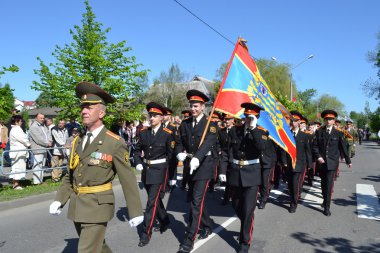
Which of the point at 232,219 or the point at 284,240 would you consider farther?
the point at 232,219

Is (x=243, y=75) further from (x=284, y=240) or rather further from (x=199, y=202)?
(x=284, y=240)

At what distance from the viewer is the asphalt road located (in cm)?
531

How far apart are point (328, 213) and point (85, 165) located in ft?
18.5

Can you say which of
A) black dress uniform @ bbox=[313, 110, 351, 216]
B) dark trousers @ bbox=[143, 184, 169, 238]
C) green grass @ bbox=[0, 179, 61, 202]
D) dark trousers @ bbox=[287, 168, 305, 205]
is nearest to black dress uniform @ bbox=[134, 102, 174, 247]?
dark trousers @ bbox=[143, 184, 169, 238]

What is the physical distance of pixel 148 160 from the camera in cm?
568

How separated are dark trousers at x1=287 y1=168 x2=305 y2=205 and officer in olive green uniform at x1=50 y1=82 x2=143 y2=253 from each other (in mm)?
5103

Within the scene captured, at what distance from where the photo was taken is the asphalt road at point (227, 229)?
5.31 m

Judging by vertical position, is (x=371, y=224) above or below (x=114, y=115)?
below

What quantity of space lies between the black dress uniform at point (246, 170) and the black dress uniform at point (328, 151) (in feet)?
9.04

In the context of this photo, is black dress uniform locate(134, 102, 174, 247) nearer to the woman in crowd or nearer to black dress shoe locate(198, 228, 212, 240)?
black dress shoe locate(198, 228, 212, 240)

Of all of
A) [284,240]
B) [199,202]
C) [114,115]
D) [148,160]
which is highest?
[114,115]

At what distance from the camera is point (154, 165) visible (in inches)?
220

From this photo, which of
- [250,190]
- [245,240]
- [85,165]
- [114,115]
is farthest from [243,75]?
[114,115]

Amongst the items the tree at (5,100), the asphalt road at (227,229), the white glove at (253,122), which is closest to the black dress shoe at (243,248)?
the asphalt road at (227,229)
